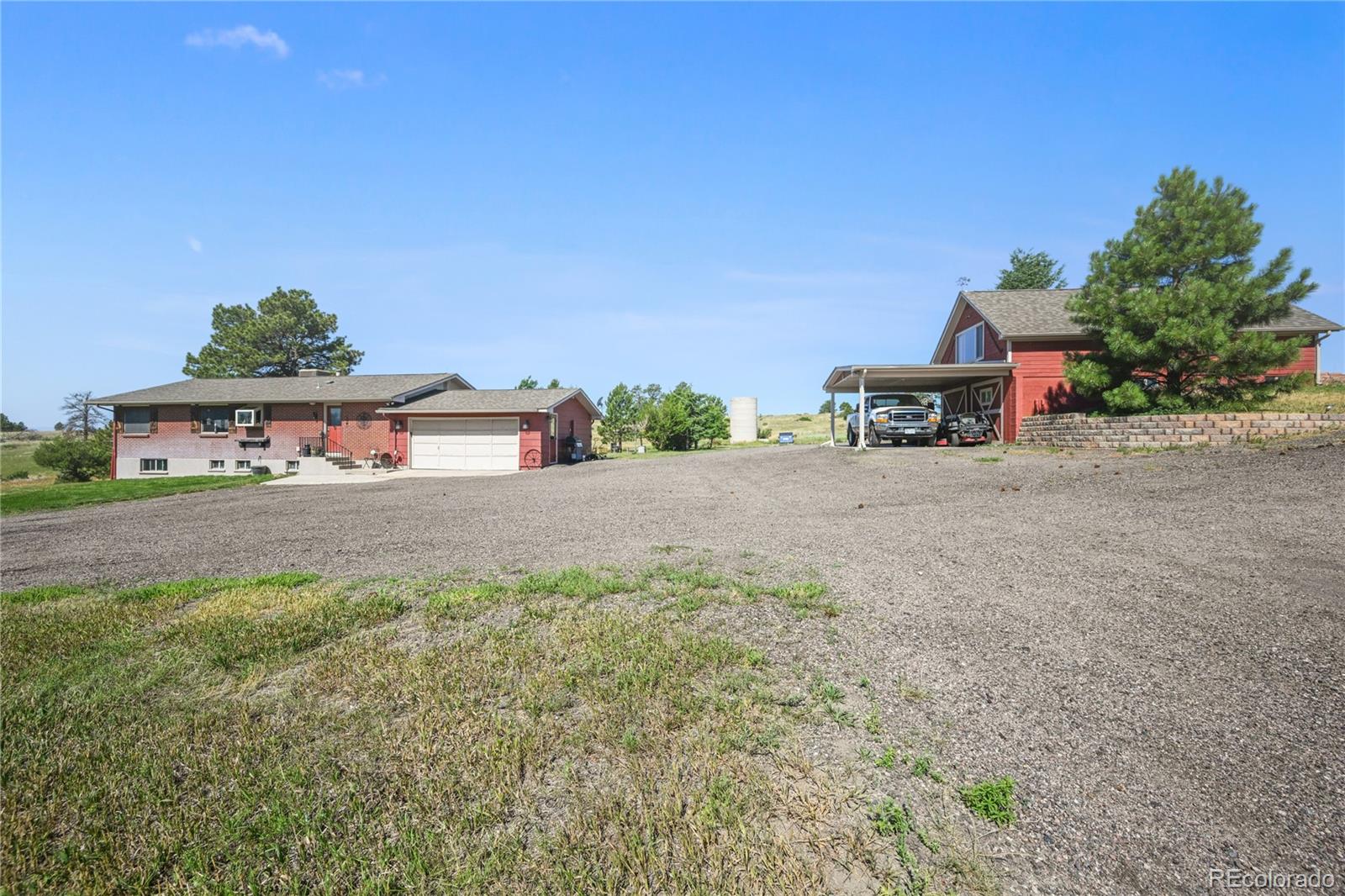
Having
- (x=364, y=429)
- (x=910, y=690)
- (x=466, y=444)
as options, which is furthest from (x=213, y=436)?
(x=910, y=690)

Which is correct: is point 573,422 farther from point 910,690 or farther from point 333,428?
point 910,690

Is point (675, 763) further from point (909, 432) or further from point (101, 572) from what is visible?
point (909, 432)

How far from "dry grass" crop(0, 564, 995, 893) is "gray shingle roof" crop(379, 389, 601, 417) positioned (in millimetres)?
21544

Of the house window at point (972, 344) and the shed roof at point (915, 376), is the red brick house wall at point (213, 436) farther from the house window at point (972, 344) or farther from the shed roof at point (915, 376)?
the house window at point (972, 344)

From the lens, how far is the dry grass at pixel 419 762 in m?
2.21

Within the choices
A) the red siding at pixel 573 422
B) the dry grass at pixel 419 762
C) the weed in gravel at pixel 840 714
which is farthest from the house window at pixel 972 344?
the weed in gravel at pixel 840 714

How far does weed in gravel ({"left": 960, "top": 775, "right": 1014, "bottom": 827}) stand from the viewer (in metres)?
2.38

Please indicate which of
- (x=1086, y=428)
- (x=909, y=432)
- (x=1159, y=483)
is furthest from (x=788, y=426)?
(x=1159, y=483)

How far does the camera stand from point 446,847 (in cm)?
229

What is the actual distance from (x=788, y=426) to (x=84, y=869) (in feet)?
237

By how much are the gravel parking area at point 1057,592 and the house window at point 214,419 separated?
18592mm

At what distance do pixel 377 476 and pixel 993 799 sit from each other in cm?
2540

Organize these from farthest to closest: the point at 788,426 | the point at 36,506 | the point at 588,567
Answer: the point at 788,426 < the point at 36,506 < the point at 588,567

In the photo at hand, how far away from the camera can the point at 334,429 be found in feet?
93.5
